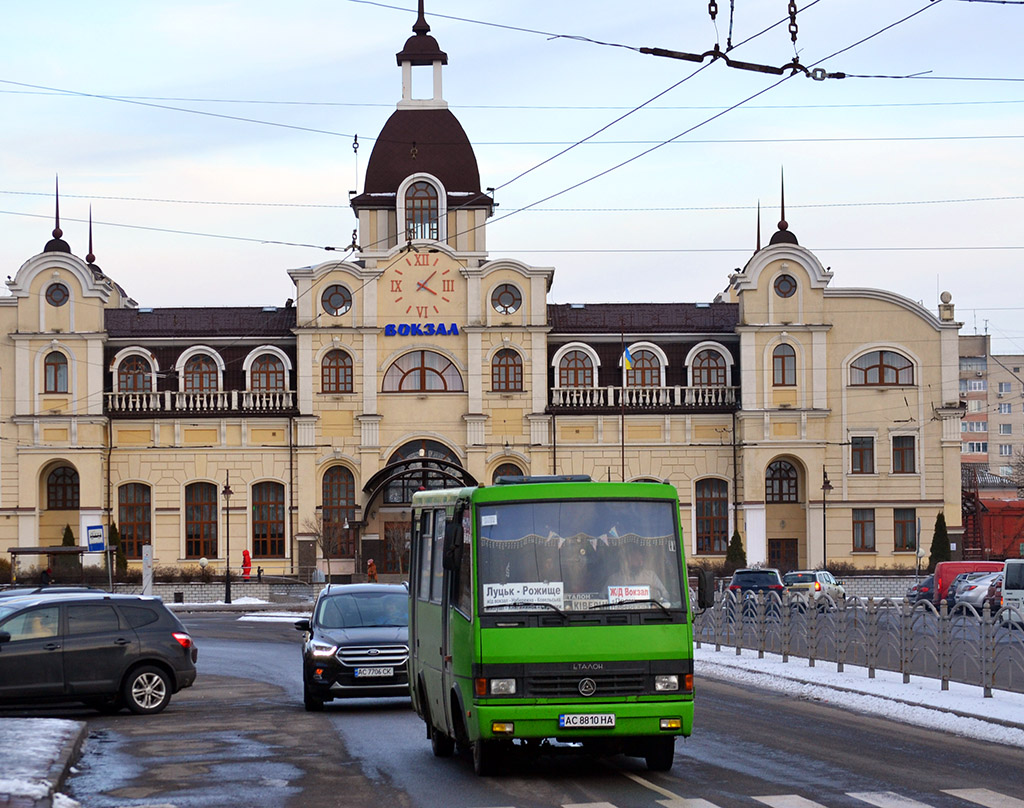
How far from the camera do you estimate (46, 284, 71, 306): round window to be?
212 ft

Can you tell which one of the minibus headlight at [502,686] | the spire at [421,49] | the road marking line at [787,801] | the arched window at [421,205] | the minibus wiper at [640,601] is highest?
the spire at [421,49]

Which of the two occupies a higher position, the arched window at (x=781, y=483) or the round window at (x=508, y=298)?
the round window at (x=508, y=298)

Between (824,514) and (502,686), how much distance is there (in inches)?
2011

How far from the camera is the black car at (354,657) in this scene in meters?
19.7

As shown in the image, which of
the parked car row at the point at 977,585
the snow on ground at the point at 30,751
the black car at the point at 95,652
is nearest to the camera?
the snow on ground at the point at 30,751

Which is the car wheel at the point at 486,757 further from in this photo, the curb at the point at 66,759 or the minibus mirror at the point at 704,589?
the curb at the point at 66,759

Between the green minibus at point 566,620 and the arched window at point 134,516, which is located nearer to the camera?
the green minibus at point 566,620

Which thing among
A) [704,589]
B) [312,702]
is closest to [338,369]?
[312,702]

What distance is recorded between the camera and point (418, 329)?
64.1 m

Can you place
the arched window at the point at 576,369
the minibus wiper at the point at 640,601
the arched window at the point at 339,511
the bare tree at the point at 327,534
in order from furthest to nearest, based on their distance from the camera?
the arched window at the point at 576,369 < the arched window at the point at 339,511 < the bare tree at the point at 327,534 < the minibus wiper at the point at 640,601

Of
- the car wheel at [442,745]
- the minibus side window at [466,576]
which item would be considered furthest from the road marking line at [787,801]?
the car wheel at [442,745]

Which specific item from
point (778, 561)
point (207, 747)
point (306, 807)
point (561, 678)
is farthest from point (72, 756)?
point (778, 561)

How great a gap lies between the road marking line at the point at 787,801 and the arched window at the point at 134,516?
55.1 m

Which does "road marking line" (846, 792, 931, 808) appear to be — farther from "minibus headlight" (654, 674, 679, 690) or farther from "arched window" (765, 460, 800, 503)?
"arched window" (765, 460, 800, 503)
